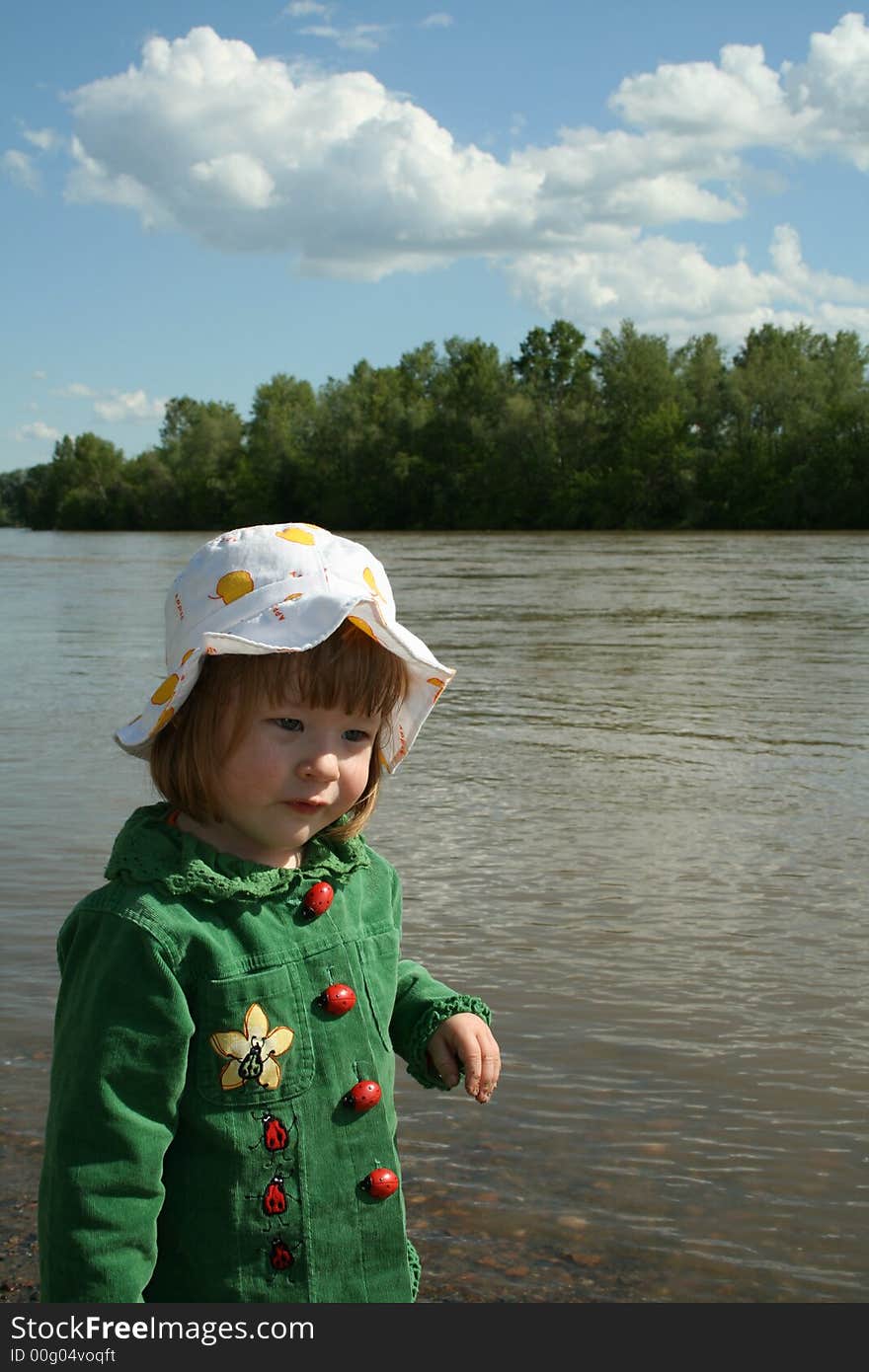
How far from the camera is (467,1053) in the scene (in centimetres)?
204

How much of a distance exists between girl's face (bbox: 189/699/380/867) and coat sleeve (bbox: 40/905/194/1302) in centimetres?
24

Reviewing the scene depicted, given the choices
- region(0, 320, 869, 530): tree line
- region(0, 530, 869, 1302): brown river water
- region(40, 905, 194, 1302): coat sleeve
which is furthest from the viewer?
region(0, 320, 869, 530): tree line

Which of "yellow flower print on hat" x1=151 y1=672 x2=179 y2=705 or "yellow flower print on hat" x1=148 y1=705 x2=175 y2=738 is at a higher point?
"yellow flower print on hat" x1=151 y1=672 x2=179 y2=705

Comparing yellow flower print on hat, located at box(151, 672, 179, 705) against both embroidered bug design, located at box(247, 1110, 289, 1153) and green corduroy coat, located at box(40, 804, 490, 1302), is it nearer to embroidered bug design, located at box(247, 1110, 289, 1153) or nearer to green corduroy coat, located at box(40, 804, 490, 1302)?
green corduroy coat, located at box(40, 804, 490, 1302)

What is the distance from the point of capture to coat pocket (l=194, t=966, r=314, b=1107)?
179 centimetres

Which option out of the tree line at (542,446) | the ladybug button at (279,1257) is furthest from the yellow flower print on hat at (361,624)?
the tree line at (542,446)

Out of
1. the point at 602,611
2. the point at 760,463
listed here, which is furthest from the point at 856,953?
the point at 760,463

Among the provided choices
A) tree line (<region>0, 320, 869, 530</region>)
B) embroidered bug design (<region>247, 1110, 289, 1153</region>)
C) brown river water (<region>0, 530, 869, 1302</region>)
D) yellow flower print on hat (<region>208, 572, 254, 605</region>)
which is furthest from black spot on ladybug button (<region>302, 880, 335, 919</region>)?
tree line (<region>0, 320, 869, 530</region>)

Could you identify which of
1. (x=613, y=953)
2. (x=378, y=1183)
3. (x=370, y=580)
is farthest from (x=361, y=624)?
(x=613, y=953)

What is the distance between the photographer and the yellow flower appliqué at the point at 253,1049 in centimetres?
180

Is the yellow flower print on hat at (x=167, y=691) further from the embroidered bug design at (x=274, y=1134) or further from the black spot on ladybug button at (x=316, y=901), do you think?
the embroidered bug design at (x=274, y=1134)

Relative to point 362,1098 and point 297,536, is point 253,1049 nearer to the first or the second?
point 362,1098

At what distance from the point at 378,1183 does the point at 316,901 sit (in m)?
0.36

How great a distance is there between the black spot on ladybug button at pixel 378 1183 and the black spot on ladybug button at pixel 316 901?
13.1 inches
